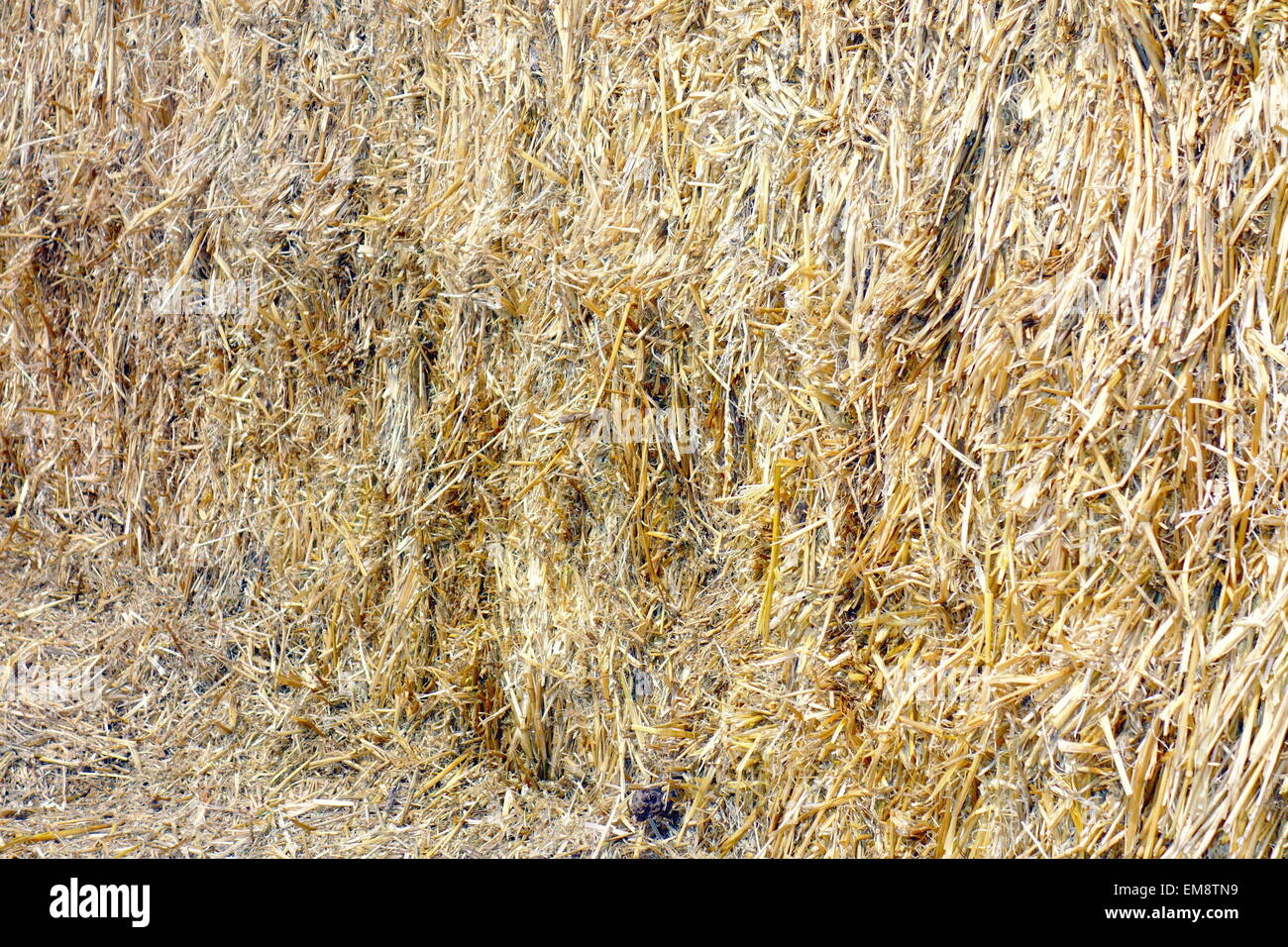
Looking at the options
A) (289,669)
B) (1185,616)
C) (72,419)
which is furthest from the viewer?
(72,419)

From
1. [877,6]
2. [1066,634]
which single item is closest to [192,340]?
[877,6]

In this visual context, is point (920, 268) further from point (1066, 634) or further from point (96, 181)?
point (96, 181)

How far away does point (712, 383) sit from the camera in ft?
6.37

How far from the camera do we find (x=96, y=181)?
276 centimetres

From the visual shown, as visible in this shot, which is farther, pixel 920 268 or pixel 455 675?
pixel 455 675

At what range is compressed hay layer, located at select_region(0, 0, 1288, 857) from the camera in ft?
4.63

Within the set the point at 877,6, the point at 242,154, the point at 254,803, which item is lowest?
the point at 254,803

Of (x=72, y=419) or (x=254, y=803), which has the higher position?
(x=72, y=419)

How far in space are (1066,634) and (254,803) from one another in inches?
63.9

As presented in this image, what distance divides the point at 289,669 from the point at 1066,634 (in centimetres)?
171

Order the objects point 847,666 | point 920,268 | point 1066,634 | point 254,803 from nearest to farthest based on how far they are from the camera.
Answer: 1. point 1066,634
2. point 920,268
3. point 847,666
4. point 254,803

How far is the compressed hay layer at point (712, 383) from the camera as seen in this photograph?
55.6 inches
